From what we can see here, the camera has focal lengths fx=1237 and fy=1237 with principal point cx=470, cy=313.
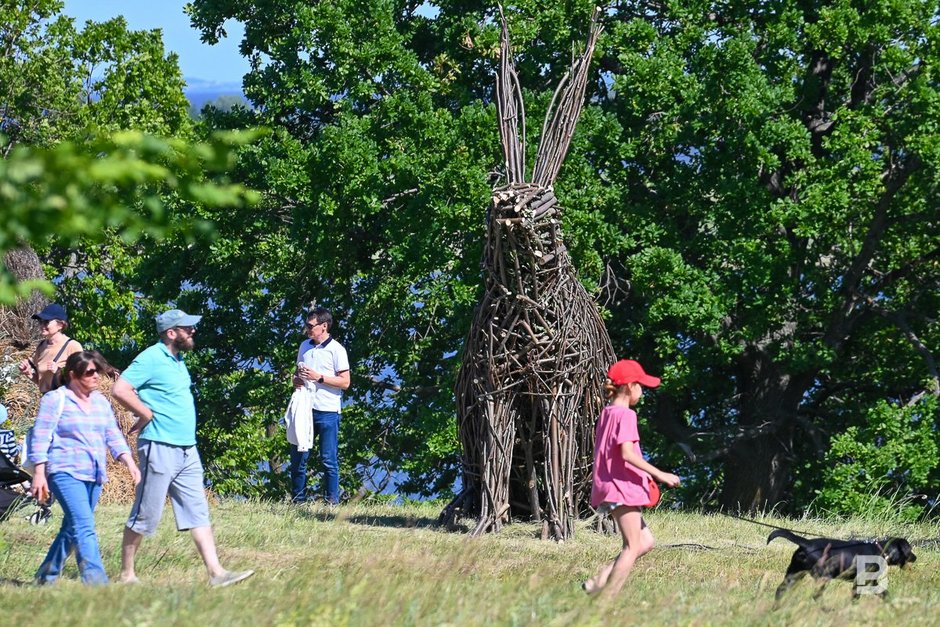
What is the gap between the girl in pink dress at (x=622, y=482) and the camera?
6.34 metres

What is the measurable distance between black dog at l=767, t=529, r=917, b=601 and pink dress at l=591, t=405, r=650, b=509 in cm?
83

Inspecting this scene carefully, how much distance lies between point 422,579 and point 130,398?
5.83ft

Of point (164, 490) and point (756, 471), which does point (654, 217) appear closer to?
point (756, 471)

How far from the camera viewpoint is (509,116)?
377 inches

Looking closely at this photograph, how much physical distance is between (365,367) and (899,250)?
25.2 ft

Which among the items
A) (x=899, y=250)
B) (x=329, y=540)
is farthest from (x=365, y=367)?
(x=329, y=540)

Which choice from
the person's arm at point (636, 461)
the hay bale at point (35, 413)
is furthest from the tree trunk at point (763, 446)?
the person's arm at point (636, 461)

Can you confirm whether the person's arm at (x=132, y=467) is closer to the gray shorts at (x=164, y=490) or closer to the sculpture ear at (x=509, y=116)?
the gray shorts at (x=164, y=490)

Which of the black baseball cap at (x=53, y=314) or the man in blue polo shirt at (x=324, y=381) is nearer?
the black baseball cap at (x=53, y=314)

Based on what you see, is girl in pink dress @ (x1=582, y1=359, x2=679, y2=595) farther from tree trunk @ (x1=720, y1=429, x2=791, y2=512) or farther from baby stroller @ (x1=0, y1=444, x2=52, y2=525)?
tree trunk @ (x1=720, y1=429, x2=791, y2=512)

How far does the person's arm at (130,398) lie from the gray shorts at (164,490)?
0.55 ft

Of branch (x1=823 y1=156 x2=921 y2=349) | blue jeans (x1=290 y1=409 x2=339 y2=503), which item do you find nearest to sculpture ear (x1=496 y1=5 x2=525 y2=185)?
blue jeans (x1=290 y1=409 x2=339 y2=503)

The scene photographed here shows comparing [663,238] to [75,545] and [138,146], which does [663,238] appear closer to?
[75,545]

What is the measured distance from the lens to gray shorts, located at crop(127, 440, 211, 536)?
21.3ft
